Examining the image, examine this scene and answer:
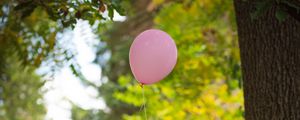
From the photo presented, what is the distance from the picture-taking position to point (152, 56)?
272 cm

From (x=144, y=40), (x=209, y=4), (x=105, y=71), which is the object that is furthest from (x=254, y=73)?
(x=105, y=71)

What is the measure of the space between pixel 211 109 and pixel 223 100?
0.63ft

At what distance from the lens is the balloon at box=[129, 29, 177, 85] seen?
8.96 feet

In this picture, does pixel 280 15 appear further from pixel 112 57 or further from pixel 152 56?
pixel 112 57

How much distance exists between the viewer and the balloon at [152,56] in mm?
2730

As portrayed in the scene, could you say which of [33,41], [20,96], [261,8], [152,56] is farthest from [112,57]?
[261,8]

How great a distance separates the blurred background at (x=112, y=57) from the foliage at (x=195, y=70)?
0.04ft

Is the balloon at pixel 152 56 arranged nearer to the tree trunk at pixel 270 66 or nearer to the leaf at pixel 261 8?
the tree trunk at pixel 270 66

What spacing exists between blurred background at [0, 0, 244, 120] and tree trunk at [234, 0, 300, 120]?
27.7 inches

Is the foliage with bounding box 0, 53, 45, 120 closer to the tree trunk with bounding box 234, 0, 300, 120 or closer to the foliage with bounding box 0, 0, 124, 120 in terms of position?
the foliage with bounding box 0, 0, 124, 120

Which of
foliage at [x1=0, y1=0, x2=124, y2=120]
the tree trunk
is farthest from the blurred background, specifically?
the tree trunk

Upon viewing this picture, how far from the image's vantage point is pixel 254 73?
2.61m

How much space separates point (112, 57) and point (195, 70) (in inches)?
130

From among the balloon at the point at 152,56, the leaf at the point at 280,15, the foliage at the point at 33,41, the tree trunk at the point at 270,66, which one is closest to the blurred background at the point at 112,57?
the foliage at the point at 33,41
